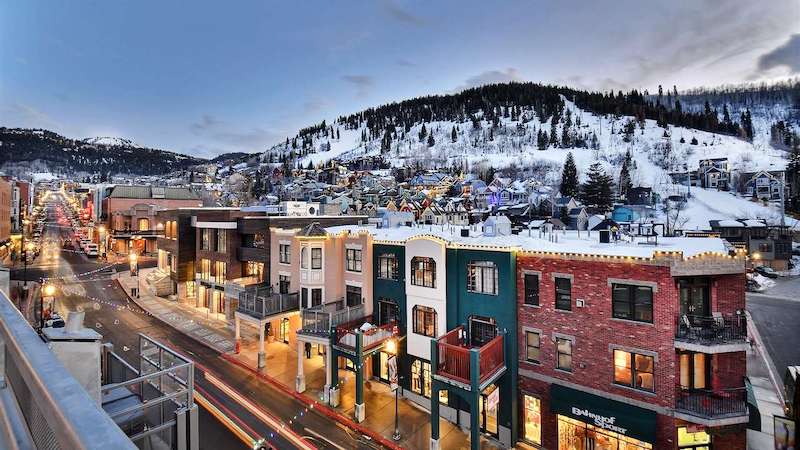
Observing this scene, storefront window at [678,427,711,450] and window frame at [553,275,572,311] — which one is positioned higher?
window frame at [553,275,572,311]

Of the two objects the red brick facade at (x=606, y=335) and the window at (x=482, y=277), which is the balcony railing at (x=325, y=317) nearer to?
the window at (x=482, y=277)

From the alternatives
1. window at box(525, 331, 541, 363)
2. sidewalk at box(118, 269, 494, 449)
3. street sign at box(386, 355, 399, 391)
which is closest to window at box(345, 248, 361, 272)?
street sign at box(386, 355, 399, 391)

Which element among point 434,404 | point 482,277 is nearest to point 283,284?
point 434,404

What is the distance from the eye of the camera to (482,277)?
19.5 meters

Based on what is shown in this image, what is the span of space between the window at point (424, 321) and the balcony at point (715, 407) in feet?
36.7

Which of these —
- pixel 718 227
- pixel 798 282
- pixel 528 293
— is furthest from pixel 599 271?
pixel 718 227

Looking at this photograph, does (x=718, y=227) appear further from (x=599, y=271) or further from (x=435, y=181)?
(x=435, y=181)

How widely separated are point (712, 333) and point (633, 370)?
3.29 m

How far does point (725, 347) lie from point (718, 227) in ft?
224

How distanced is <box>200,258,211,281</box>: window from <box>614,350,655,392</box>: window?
113 ft

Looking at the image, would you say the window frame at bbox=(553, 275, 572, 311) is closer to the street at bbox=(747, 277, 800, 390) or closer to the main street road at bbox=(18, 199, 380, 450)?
the main street road at bbox=(18, 199, 380, 450)

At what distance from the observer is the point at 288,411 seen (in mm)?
20609

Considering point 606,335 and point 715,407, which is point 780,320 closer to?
point 715,407

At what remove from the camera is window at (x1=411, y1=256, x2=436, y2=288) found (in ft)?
69.7
